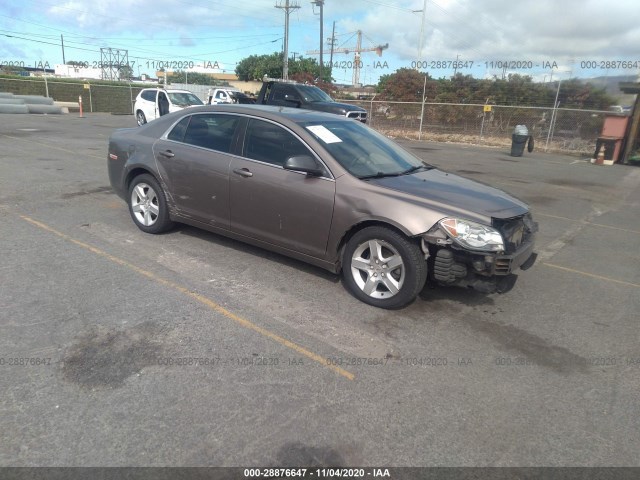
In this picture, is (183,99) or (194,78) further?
(194,78)

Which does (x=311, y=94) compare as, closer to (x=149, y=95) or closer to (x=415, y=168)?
(x=149, y=95)

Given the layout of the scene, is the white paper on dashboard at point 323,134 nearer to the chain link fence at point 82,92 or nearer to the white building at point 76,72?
the chain link fence at point 82,92

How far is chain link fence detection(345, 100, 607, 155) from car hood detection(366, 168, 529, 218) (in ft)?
60.2

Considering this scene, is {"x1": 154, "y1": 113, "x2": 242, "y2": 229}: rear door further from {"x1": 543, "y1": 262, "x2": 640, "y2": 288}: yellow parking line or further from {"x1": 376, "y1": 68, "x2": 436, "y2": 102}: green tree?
{"x1": 376, "y1": 68, "x2": 436, "y2": 102}: green tree

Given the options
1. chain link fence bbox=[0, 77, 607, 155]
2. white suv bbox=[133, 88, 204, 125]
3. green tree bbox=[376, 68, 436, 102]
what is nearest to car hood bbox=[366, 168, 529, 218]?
white suv bbox=[133, 88, 204, 125]

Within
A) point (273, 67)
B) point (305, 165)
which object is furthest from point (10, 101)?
point (273, 67)

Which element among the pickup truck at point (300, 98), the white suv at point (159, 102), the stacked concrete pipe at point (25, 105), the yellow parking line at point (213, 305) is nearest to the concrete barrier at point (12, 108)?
the stacked concrete pipe at point (25, 105)

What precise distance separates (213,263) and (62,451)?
261 centimetres

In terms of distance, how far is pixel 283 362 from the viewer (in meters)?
3.11

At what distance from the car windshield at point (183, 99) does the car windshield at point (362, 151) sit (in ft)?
56.4

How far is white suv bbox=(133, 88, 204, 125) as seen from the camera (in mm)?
19906

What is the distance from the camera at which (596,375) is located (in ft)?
10.4

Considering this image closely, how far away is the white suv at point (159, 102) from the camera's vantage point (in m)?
19.9

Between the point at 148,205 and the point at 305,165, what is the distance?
2371 mm
